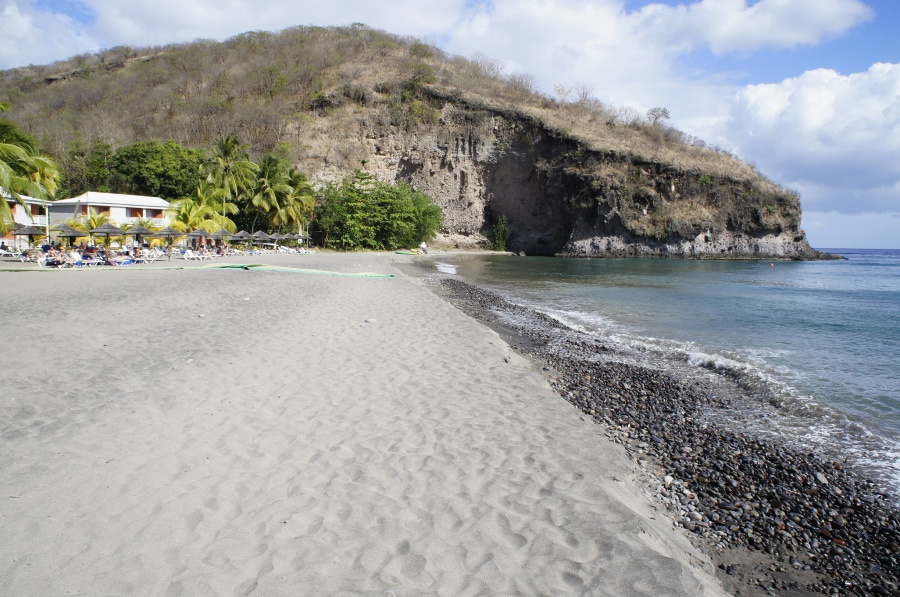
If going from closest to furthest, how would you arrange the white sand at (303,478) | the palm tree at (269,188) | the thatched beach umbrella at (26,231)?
the white sand at (303,478)
the thatched beach umbrella at (26,231)
the palm tree at (269,188)

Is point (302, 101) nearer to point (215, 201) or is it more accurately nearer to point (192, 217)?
point (215, 201)

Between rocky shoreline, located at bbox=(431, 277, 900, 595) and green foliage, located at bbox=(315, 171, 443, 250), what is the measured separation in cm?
4574

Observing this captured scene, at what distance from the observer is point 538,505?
4023 mm

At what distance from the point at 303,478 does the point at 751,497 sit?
4127 millimetres

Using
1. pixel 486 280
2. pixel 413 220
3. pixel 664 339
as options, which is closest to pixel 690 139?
pixel 413 220

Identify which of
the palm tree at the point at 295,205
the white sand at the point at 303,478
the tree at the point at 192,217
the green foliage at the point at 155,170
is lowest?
the white sand at the point at 303,478

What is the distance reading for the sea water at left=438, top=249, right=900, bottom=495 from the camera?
6.91m

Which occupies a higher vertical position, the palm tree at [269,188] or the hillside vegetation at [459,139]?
the hillside vegetation at [459,139]

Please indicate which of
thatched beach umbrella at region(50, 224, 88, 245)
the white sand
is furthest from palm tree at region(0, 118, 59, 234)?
the white sand

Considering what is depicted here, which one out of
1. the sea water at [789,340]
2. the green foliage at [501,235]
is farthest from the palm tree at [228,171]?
the green foliage at [501,235]

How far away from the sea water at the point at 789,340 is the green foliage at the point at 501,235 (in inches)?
1665

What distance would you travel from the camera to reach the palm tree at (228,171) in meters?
42.2

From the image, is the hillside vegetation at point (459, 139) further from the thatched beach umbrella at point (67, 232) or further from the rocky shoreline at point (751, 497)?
the rocky shoreline at point (751, 497)

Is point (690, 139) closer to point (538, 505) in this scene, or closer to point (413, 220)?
point (413, 220)
